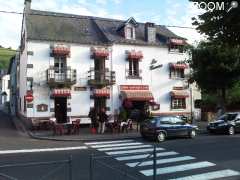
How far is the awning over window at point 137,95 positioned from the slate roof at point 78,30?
401 cm

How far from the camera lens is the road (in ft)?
38.0

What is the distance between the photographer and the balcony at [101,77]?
28438mm

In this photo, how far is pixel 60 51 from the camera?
27.4 metres

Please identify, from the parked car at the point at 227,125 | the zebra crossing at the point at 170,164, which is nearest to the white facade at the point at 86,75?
the parked car at the point at 227,125

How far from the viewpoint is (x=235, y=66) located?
25.8 metres

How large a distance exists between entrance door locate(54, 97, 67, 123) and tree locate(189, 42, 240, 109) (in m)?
9.79

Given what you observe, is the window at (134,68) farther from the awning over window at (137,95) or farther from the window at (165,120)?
the window at (165,120)

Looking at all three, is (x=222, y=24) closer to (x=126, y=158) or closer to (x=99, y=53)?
(x=126, y=158)

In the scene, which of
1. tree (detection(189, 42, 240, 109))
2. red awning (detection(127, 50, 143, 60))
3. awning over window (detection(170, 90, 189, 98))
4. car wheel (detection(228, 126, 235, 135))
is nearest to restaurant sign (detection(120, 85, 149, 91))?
red awning (detection(127, 50, 143, 60))

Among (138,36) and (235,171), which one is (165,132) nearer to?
(235,171)

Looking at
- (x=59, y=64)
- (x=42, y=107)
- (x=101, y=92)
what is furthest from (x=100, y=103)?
(x=42, y=107)

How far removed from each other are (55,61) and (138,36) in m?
7.89

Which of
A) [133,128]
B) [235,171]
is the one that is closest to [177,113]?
[133,128]

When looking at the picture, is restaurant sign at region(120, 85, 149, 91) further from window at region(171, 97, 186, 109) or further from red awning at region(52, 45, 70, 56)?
red awning at region(52, 45, 70, 56)
